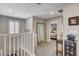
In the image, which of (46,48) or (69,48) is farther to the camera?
(46,48)

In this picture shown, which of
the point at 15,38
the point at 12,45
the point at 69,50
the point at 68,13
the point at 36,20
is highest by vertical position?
the point at 68,13

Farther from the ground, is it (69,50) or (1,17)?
(1,17)

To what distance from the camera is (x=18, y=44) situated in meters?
2.05

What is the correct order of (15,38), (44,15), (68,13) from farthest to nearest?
(44,15) < (68,13) < (15,38)

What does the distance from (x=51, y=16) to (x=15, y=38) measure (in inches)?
37.7

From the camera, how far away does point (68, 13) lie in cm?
217

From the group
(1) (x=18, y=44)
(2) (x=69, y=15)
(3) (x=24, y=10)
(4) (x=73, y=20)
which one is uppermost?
(3) (x=24, y=10)

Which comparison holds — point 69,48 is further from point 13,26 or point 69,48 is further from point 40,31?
point 13,26

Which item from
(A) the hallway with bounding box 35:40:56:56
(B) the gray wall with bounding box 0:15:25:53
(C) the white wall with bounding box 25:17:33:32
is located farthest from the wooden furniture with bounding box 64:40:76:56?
(B) the gray wall with bounding box 0:15:25:53

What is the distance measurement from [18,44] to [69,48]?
3.55 feet


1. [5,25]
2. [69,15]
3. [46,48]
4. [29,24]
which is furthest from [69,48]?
[5,25]

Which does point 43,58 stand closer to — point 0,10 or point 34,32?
point 34,32

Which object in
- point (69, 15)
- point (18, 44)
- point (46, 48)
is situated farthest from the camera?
point (46, 48)

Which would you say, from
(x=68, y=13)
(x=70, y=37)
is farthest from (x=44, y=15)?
(x=70, y=37)
